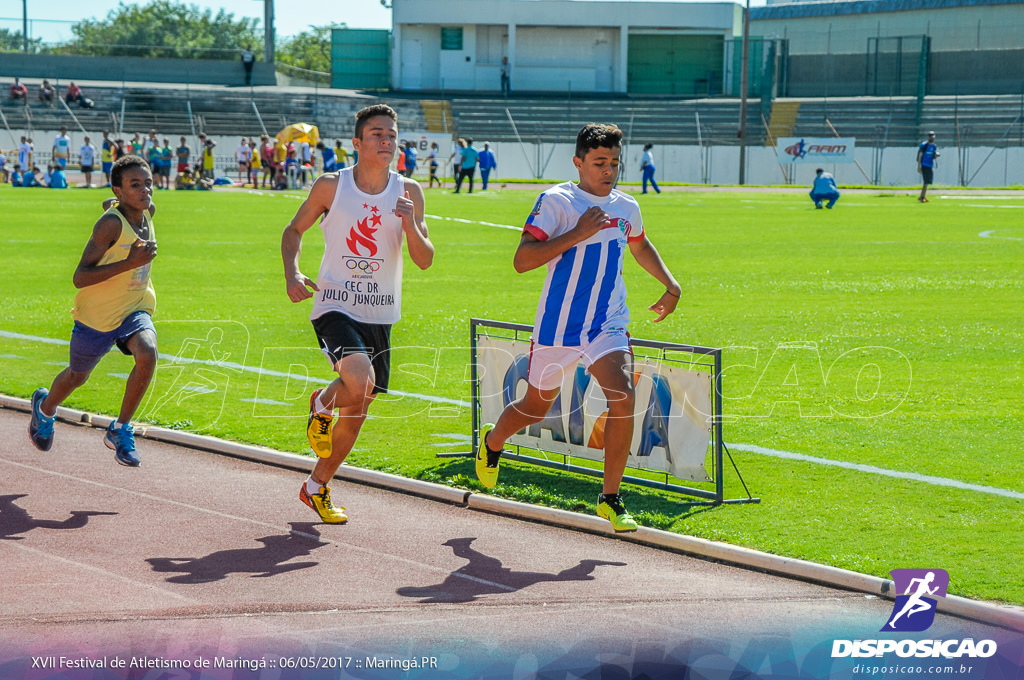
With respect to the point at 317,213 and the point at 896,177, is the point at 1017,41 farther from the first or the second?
the point at 317,213

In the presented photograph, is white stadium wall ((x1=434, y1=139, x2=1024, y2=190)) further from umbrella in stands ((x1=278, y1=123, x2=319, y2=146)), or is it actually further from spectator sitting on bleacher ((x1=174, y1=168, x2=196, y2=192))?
spectator sitting on bleacher ((x1=174, y1=168, x2=196, y2=192))

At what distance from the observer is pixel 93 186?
45.8m

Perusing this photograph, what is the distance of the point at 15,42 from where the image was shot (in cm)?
6894

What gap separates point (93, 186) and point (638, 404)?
140ft

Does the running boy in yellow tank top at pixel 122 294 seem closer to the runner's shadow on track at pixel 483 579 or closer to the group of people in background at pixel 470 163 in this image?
the runner's shadow on track at pixel 483 579

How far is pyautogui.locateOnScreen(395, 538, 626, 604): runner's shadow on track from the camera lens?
212 inches

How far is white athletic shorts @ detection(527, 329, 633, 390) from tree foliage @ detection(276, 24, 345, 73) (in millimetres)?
133475

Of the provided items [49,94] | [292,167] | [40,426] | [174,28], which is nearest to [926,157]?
[292,167]

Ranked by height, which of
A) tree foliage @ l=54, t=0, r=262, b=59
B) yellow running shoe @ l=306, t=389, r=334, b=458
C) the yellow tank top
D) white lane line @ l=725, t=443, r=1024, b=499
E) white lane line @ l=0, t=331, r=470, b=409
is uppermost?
tree foliage @ l=54, t=0, r=262, b=59

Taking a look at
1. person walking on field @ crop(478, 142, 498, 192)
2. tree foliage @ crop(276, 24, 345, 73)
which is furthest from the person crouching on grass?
tree foliage @ crop(276, 24, 345, 73)

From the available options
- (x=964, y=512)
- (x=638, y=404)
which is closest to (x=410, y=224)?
(x=638, y=404)

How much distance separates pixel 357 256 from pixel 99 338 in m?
1.90

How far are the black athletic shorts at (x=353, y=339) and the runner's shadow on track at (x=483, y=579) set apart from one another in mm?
1154

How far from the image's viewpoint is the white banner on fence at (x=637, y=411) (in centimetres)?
688
